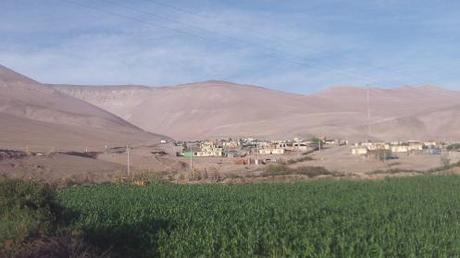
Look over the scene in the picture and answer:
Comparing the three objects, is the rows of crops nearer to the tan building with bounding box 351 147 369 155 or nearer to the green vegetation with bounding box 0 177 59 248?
the green vegetation with bounding box 0 177 59 248

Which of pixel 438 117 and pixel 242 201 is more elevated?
pixel 438 117

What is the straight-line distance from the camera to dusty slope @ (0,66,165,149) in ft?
358

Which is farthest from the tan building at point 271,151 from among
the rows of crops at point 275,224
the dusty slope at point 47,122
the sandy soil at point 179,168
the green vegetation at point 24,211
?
the green vegetation at point 24,211

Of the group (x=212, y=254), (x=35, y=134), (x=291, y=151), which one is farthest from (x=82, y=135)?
(x=212, y=254)

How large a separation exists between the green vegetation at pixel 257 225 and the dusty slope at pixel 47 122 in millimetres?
75808

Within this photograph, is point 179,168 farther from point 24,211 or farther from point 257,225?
point 24,211

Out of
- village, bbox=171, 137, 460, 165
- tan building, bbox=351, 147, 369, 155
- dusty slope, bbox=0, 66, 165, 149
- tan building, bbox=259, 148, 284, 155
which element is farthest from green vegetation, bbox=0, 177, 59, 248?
dusty slope, bbox=0, 66, 165, 149

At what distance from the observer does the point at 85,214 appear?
19000 millimetres

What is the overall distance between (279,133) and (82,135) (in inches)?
2089

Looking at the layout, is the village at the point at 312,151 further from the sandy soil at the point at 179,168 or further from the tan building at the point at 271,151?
the sandy soil at the point at 179,168

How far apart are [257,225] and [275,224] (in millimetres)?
510

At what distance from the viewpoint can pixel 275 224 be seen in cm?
1698

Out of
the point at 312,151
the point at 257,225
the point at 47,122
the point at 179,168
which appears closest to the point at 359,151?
the point at 312,151

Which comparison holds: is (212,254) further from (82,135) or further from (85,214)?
(82,135)
